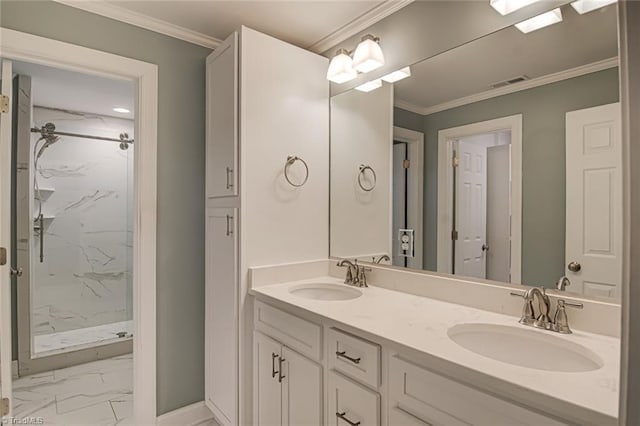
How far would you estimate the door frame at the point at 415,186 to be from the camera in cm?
180

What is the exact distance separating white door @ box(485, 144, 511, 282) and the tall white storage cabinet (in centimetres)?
96

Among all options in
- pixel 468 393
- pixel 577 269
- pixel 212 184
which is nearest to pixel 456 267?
pixel 577 269

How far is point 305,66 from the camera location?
206cm

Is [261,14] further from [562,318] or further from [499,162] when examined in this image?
[562,318]

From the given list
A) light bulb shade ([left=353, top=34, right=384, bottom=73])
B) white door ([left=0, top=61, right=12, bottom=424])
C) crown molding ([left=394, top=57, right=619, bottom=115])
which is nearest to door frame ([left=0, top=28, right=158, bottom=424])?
white door ([left=0, top=61, right=12, bottom=424])

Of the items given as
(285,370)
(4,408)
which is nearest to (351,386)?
(285,370)

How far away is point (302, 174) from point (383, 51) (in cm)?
82

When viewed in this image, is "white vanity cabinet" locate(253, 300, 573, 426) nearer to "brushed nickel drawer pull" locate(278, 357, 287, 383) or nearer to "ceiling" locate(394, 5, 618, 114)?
"brushed nickel drawer pull" locate(278, 357, 287, 383)

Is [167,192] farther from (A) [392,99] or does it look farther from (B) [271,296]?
(A) [392,99]

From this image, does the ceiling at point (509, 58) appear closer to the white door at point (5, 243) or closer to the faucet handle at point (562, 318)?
the faucet handle at point (562, 318)

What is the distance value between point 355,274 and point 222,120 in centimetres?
115

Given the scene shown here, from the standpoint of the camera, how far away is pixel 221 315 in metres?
1.97

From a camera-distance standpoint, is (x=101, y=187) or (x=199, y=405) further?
(x=101, y=187)

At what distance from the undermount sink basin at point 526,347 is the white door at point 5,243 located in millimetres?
2078
